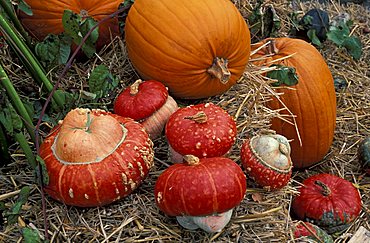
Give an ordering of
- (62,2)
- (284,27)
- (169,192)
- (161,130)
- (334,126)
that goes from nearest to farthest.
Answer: (169,192), (161,130), (62,2), (334,126), (284,27)

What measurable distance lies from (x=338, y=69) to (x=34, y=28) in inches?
80.4

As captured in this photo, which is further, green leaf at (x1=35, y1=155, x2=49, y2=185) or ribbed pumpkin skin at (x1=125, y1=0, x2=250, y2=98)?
ribbed pumpkin skin at (x1=125, y1=0, x2=250, y2=98)

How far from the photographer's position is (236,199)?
1.89 m

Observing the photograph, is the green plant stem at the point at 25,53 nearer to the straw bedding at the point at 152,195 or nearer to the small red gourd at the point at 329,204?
the straw bedding at the point at 152,195

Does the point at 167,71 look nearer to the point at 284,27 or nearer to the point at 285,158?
the point at 285,158

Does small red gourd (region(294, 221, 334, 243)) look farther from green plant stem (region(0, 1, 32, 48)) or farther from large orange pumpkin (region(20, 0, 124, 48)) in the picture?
green plant stem (region(0, 1, 32, 48))

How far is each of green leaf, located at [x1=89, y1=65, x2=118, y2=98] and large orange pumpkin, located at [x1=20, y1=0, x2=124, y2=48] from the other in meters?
0.40

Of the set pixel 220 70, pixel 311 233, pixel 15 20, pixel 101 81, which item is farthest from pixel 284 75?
pixel 15 20

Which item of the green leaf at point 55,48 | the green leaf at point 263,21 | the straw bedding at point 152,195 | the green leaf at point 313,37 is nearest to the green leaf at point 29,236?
the straw bedding at point 152,195

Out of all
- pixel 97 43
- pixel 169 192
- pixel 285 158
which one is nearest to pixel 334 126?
pixel 285 158

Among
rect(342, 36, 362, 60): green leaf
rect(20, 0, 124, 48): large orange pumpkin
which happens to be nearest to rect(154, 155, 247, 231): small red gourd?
rect(20, 0, 124, 48): large orange pumpkin

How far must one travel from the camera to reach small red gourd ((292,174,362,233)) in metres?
2.77

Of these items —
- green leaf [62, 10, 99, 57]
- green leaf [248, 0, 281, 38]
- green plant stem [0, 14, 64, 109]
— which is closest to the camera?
green plant stem [0, 14, 64, 109]

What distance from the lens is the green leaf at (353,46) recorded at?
3.71 metres
